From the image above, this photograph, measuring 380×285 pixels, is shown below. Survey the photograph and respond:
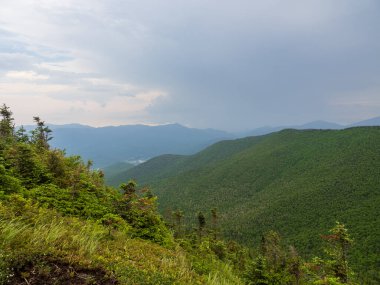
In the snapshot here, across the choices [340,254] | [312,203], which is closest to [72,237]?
[340,254]

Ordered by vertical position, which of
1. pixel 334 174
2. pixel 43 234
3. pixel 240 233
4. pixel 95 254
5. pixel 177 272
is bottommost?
pixel 240 233

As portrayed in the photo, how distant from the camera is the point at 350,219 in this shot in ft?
386

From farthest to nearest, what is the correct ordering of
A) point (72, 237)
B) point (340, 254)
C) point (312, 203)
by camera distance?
point (312, 203) < point (340, 254) < point (72, 237)

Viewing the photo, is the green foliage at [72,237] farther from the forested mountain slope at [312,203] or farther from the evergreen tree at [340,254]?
the forested mountain slope at [312,203]

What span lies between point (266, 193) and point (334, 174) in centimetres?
4244

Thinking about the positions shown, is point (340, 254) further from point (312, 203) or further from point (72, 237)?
point (312, 203)

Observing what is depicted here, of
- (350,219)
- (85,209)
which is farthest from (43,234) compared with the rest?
(350,219)

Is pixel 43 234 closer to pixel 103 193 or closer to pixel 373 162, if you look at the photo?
pixel 103 193

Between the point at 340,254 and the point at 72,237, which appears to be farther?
the point at 340,254

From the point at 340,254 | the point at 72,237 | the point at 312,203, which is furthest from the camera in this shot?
the point at 312,203

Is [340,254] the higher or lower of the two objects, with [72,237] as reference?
lower

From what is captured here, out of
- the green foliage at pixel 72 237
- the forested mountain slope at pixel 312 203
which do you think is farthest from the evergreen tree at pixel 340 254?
the forested mountain slope at pixel 312 203

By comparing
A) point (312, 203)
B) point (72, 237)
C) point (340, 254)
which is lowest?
point (312, 203)

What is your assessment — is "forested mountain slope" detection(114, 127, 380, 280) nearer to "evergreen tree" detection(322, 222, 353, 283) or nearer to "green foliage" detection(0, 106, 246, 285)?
"evergreen tree" detection(322, 222, 353, 283)
